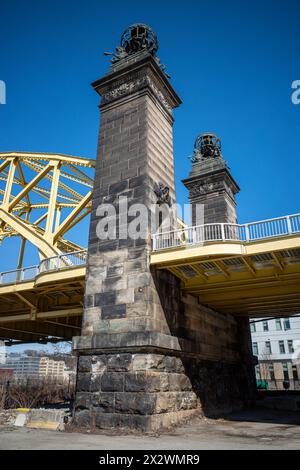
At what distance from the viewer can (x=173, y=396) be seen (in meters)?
12.7

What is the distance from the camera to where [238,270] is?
14539 millimetres

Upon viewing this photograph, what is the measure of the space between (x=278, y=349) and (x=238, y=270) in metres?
50.8

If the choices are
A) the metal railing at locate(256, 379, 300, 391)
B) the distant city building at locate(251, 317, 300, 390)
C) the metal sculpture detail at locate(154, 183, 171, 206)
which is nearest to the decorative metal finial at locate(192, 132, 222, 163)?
the metal sculpture detail at locate(154, 183, 171, 206)

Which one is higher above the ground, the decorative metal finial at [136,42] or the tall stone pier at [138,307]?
the decorative metal finial at [136,42]

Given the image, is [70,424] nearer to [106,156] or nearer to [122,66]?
[106,156]

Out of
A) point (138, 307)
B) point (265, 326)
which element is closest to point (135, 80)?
point (138, 307)

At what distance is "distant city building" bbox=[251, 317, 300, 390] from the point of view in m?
56.3

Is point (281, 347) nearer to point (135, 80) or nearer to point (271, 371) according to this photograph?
point (271, 371)

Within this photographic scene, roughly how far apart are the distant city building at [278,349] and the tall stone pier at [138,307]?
41325mm

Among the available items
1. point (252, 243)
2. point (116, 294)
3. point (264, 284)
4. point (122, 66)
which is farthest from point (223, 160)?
point (116, 294)

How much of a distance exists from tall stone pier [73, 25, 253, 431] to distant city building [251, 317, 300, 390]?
1627 inches

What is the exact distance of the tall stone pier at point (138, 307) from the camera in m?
11.9

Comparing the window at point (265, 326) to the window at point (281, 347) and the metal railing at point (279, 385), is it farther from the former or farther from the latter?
the metal railing at point (279, 385)

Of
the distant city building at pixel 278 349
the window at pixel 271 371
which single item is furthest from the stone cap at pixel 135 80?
the window at pixel 271 371
